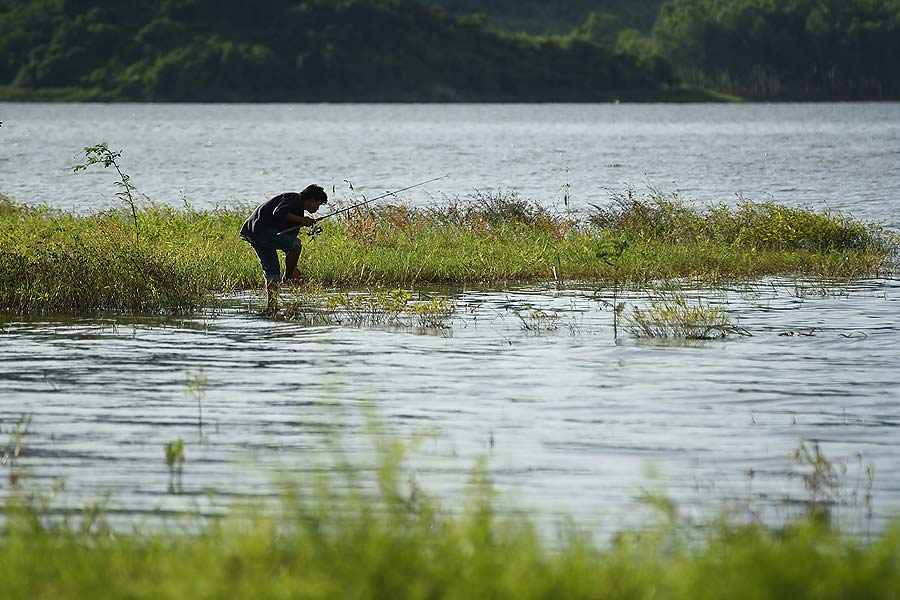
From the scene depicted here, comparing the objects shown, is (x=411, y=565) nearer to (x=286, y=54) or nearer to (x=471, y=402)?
(x=471, y=402)

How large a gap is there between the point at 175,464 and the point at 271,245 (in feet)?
25.0

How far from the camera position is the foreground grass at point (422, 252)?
52.5 feet

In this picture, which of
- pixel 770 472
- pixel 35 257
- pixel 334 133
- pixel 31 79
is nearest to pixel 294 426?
pixel 770 472

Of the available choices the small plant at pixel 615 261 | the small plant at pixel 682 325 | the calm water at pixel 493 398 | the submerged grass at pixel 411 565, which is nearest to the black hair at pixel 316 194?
the calm water at pixel 493 398

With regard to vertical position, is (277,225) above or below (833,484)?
above

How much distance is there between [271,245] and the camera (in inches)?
647

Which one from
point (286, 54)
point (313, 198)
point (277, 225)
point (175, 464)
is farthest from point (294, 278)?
point (286, 54)

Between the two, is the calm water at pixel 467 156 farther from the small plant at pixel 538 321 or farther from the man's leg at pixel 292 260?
the small plant at pixel 538 321

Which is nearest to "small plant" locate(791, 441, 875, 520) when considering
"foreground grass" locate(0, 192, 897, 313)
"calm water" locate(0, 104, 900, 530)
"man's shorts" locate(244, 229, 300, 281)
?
"calm water" locate(0, 104, 900, 530)

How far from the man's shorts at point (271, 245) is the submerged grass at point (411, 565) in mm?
9891

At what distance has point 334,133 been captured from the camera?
102 meters

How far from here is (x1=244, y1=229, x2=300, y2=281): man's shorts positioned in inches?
643

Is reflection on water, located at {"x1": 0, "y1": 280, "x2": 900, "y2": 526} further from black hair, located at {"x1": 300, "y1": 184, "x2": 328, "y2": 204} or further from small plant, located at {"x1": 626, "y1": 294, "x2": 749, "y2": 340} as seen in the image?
black hair, located at {"x1": 300, "y1": 184, "x2": 328, "y2": 204}

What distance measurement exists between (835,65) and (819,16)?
7362 mm
